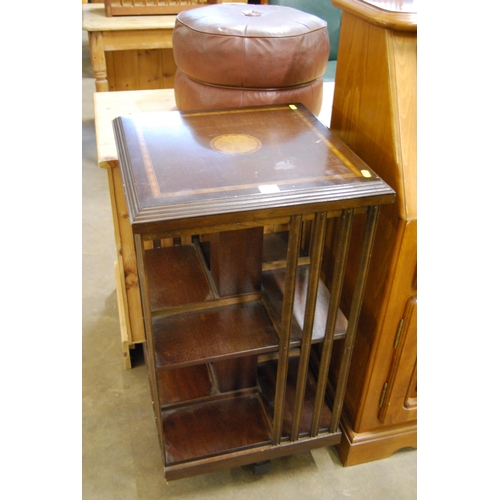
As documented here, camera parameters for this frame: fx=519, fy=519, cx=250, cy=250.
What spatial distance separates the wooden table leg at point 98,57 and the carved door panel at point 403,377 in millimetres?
2006

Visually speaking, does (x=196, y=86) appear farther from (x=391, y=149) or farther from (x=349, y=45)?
(x=391, y=149)

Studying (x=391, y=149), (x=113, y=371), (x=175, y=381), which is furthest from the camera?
(x=113, y=371)

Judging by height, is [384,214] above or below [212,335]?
above

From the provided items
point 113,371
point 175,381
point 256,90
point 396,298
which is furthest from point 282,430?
point 256,90

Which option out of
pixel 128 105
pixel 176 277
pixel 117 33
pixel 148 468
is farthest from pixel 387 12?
pixel 117 33

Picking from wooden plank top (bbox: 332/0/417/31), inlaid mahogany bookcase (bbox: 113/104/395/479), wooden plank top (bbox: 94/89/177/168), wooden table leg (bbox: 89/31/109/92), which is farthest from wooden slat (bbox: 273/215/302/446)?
wooden table leg (bbox: 89/31/109/92)

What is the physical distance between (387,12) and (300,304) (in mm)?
686

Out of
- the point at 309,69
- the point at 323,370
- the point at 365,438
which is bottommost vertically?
the point at 365,438

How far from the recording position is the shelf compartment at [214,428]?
1311 mm

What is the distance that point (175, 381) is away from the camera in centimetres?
148

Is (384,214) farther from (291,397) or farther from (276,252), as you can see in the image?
(291,397)

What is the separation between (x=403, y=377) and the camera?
1.35 m

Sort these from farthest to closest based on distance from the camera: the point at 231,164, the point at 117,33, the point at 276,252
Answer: the point at 117,33, the point at 276,252, the point at 231,164

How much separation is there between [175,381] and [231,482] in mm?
318
